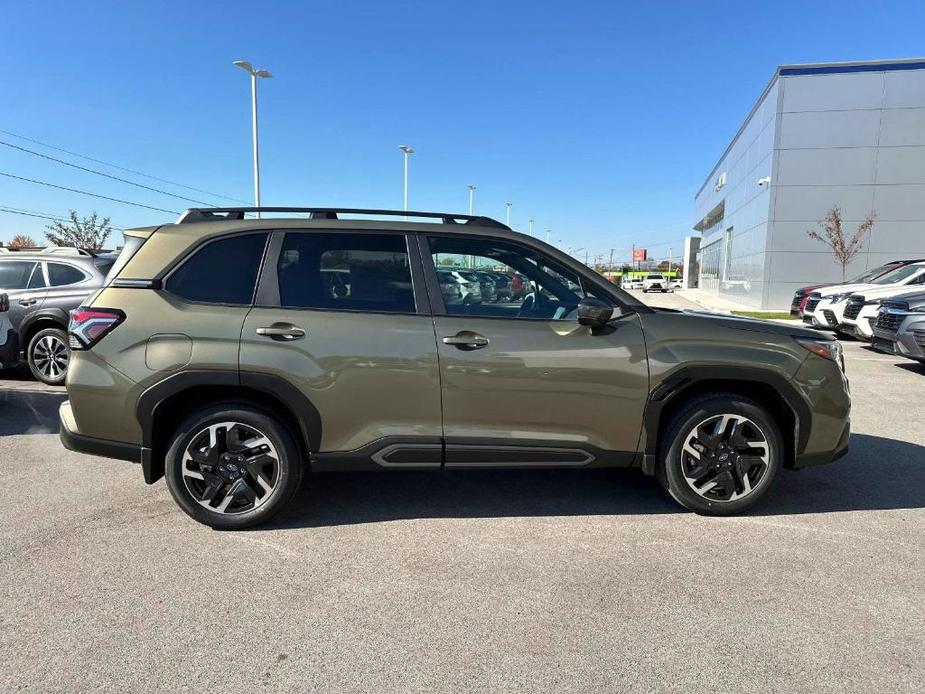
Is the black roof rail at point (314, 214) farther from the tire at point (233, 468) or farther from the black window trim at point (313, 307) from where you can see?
the tire at point (233, 468)

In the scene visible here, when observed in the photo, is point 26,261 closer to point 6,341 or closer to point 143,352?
point 6,341

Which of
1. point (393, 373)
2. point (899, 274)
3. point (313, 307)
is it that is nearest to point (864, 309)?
point (899, 274)

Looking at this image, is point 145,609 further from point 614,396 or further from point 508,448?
point 614,396

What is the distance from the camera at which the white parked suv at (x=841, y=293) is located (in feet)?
43.2

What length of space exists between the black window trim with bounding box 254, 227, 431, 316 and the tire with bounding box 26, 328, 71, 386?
5824mm

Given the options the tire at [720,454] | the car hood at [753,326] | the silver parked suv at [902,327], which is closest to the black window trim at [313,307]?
the car hood at [753,326]

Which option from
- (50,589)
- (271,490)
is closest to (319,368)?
(271,490)

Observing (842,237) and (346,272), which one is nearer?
(346,272)

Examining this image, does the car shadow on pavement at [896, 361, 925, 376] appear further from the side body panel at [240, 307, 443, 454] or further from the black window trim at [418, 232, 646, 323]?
the side body panel at [240, 307, 443, 454]

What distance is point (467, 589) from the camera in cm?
290

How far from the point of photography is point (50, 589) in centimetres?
287

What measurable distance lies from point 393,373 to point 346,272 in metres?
0.70

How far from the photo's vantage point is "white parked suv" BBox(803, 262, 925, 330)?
1316cm

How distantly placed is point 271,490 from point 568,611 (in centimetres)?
181
